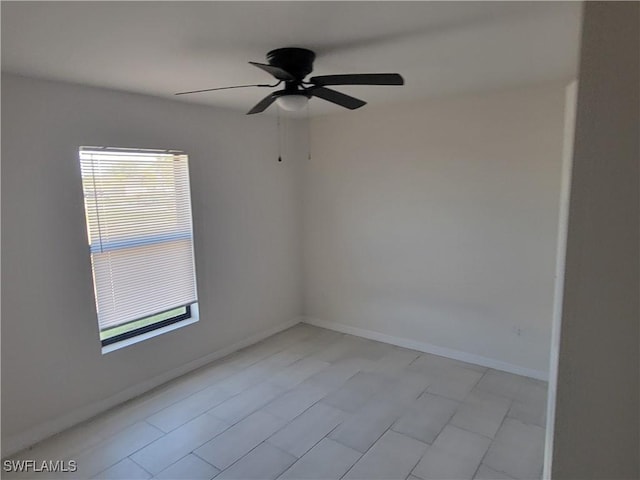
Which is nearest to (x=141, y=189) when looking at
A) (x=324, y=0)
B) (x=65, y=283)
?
(x=65, y=283)

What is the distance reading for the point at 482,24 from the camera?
1.82 metres

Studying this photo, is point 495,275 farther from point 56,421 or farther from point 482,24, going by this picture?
point 56,421

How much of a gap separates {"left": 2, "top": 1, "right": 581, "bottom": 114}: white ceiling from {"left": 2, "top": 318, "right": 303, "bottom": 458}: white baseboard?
2.29 meters

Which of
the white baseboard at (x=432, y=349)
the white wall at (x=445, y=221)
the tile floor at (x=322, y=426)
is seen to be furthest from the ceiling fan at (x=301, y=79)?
the white baseboard at (x=432, y=349)

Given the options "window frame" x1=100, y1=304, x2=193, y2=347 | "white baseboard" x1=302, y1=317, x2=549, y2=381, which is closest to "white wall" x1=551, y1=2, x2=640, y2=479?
"white baseboard" x1=302, y1=317, x2=549, y2=381

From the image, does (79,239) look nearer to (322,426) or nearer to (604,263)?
(322,426)

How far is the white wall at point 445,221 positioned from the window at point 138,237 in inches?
62.6

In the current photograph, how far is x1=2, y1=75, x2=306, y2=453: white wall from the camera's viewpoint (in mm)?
2457

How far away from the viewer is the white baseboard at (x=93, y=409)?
98.5 inches

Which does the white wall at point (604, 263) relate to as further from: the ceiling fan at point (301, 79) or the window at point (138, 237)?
the window at point (138, 237)

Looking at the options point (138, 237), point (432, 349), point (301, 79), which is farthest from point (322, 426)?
point (301, 79)

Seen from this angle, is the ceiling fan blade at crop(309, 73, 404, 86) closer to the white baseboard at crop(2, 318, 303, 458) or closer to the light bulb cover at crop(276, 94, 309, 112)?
the light bulb cover at crop(276, 94, 309, 112)

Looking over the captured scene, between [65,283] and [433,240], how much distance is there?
9.95ft

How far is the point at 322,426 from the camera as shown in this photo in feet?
8.87
